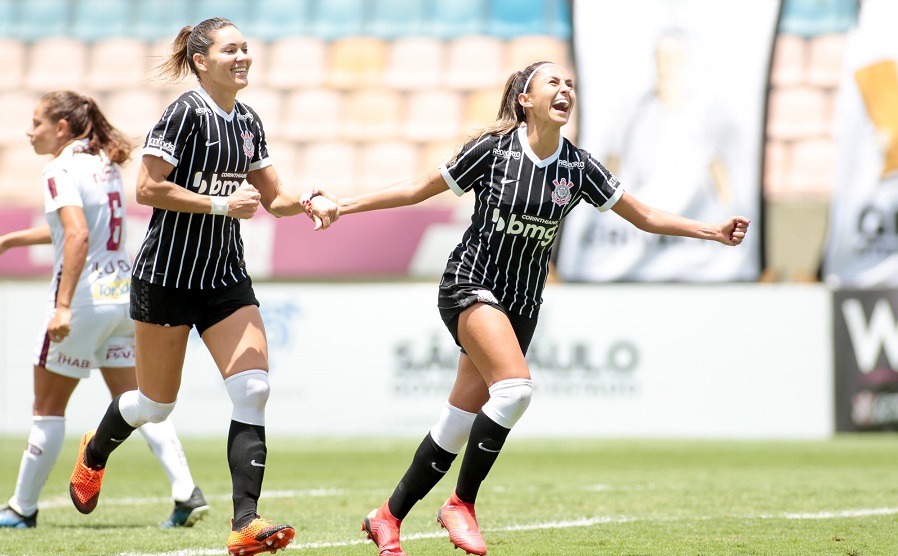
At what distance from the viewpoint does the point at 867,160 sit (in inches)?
529

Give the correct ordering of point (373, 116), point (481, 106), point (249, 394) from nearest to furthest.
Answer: point (249, 394) < point (481, 106) < point (373, 116)

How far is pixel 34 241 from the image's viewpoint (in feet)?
20.4

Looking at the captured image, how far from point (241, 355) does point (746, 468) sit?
548 centimetres

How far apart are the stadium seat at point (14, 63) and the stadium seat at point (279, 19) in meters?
3.08

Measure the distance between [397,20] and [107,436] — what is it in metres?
11.4

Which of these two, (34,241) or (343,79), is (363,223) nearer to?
(343,79)

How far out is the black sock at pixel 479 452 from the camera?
4676 mm

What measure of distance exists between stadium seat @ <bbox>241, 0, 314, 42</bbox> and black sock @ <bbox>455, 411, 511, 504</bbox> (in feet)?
40.3

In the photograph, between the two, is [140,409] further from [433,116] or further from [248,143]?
[433,116]

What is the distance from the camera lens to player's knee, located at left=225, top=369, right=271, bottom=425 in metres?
4.66

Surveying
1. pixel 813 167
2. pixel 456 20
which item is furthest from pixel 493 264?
pixel 456 20

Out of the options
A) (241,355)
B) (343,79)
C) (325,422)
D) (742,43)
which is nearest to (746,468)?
(325,422)

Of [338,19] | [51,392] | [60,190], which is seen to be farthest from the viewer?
[338,19]

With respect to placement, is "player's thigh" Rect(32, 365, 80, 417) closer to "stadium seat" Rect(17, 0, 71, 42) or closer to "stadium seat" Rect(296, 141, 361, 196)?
"stadium seat" Rect(296, 141, 361, 196)
